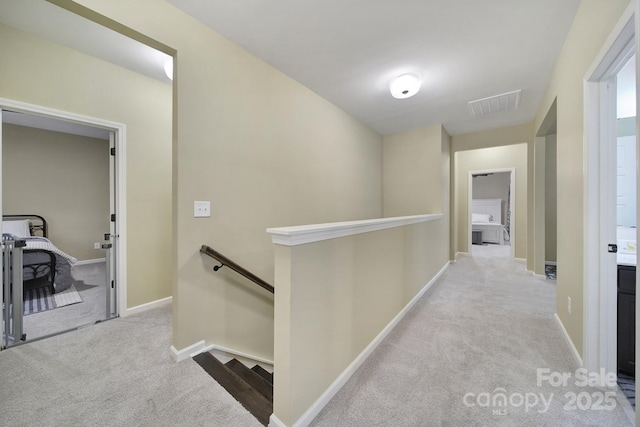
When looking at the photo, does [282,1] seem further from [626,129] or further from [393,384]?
[626,129]

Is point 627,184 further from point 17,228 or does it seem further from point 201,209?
point 17,228

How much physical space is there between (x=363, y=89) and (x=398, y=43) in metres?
0.85

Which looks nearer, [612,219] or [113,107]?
[612,219]

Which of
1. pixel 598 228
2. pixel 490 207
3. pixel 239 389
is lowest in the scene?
pixel 239 389

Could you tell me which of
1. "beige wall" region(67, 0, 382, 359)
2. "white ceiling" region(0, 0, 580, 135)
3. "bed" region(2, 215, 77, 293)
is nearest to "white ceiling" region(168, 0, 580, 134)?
"white ceiling" region(0, 0, 580, 135)

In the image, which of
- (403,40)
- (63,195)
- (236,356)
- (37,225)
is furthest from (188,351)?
(63,195)

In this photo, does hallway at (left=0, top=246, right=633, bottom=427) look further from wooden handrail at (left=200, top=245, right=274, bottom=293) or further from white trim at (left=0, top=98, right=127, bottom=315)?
wooden handrail at (left=200, top=245, right=274, bottom=293)

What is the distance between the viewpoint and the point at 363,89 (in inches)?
114

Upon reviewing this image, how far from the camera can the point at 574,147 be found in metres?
1.72

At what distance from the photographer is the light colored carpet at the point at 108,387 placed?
122 cm

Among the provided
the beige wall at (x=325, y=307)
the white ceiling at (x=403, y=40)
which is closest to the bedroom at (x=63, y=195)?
the beige wall at (x=325, y=307)

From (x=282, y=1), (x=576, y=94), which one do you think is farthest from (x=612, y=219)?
(x=282, y=1)

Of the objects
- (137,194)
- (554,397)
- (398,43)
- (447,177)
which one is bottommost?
(554,397)

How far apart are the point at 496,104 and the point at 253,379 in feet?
14.2
